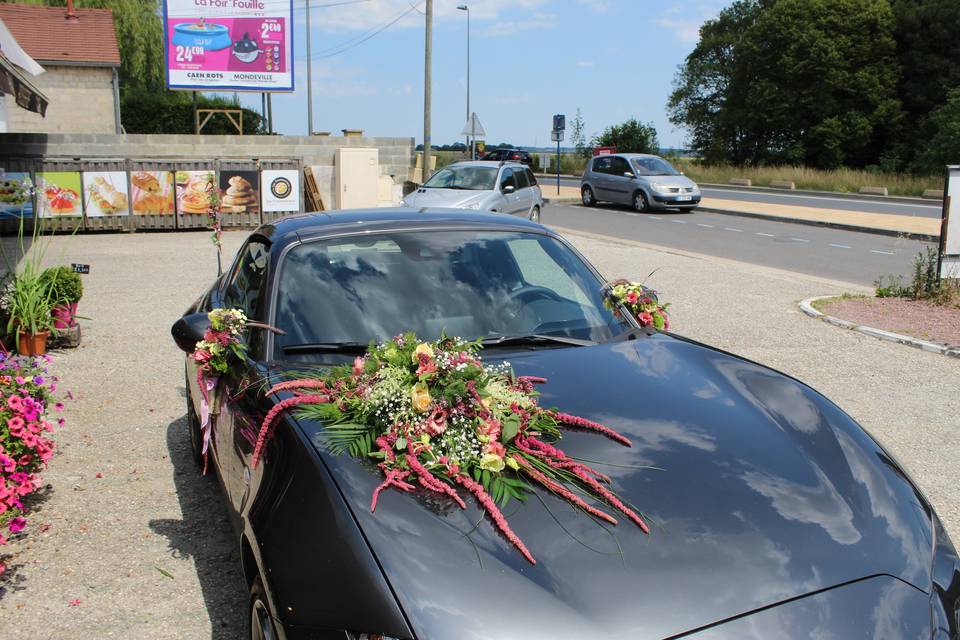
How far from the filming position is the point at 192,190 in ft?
62.8

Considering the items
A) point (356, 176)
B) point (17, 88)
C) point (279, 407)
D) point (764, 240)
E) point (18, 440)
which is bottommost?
point (764, 240)

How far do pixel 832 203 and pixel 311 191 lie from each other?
18.9 meters

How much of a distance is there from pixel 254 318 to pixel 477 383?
134 centimetres

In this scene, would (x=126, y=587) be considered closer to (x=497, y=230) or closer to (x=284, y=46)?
(x=497, y=230)

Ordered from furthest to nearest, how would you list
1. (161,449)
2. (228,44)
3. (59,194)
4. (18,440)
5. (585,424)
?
(228,44) < (59,194) < (161,449) < (18,440) < (585,424)

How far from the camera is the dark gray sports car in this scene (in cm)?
210

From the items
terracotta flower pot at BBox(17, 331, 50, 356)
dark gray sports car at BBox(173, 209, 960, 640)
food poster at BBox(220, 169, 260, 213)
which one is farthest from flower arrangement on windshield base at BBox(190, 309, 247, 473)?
food poster at BBox(220, 169, 260, 213)

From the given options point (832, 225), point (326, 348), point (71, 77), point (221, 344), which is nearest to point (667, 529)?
point (326, 348)

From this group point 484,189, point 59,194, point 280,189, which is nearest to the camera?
point 59,194

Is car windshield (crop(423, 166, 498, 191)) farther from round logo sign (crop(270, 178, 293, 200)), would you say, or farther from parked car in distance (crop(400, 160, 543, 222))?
round logo sign (crop(270, 178, 293, 200))

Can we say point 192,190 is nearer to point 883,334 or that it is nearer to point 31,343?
point 31,343

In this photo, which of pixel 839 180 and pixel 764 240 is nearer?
pixel 764 240

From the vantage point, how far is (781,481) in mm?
2646

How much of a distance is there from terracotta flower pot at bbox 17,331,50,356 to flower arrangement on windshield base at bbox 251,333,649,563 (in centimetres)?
582
